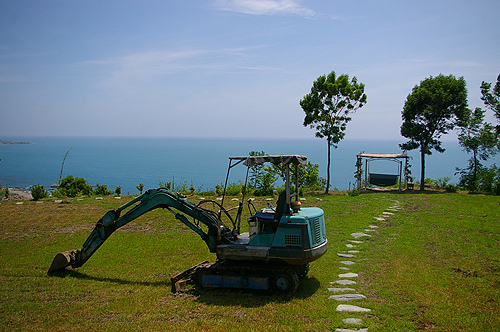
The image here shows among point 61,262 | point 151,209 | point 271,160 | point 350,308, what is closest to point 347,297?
point 350,308

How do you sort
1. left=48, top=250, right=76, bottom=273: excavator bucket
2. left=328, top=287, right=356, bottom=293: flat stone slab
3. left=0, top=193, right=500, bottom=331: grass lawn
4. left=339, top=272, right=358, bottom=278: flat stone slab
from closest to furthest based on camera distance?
1. left=0, top=193, right=500, bottom=331: grass lawn
2. left=328, top=287, right=356, bottom=293: flat stone slab
3. left=339, top=272, right=358, bottom=278: flat stone slab
4. left=48, top=250, right=76, bottom=273: excavator bucket

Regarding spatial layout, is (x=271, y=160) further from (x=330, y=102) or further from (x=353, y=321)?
(x=330, y=102)

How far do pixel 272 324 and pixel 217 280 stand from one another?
2.35 meters

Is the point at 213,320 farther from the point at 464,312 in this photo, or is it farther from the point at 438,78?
the point at 438,78

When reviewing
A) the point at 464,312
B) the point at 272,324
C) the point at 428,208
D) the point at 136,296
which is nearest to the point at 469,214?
the point at 428,208

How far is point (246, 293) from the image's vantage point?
853cm

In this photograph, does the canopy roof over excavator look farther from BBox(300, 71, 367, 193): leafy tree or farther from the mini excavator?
BBox(300, 71, 367, 193): leafy tree

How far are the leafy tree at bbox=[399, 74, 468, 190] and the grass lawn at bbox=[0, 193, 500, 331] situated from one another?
10935 millimetres

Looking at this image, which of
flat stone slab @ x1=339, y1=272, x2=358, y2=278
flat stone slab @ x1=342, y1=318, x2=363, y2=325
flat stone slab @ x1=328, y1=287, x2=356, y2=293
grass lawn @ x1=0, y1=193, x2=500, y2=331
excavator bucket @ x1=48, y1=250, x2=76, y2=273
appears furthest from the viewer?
excavator bucket @ x1=48, y1=250, x2=76, y2=273

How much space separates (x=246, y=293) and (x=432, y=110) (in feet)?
75.5

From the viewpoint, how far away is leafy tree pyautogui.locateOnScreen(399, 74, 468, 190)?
2591 centimetres

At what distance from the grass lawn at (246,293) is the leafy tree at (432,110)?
10.9 meters

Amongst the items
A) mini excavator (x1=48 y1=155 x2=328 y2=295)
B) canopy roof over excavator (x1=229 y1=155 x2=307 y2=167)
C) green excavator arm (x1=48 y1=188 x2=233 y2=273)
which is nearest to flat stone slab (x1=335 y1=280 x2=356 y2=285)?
mini excavator (x1=48 y1=155 x2=328 y2=295)

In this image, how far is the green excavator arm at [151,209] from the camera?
9.34 metres
